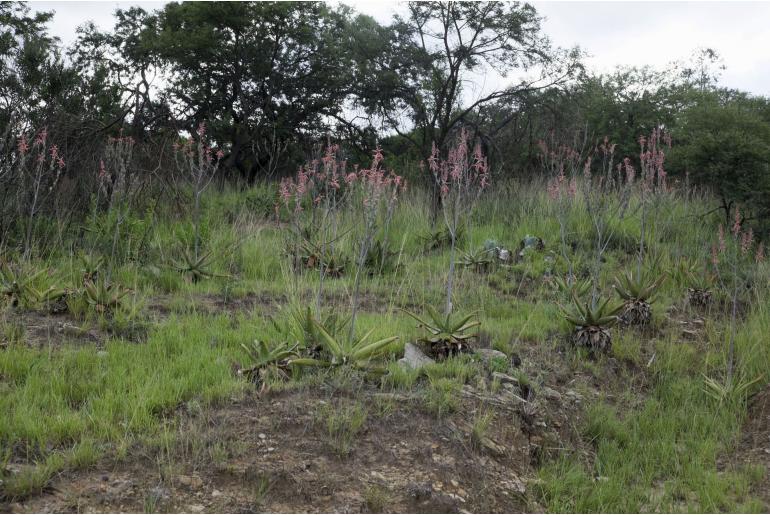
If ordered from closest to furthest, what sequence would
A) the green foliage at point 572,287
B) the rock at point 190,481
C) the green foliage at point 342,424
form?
the rock at point 190,481
the green foliage at point 342,424
the green foliage at point 572,287

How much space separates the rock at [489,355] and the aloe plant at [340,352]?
0.82 meters

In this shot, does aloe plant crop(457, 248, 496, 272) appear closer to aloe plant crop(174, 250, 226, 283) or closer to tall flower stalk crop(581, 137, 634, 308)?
tall flower stalk crop(581, 137, 634, 308)

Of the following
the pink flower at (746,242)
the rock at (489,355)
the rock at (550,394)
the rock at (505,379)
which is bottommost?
the rock at (550,394)

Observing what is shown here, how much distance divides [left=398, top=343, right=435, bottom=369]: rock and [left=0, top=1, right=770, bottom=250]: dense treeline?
4.08 metres

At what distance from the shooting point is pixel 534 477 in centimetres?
404

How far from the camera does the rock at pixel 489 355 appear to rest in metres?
5.15

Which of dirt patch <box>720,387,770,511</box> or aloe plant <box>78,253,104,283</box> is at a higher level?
aloe plant <box>78,253,104,283</box>

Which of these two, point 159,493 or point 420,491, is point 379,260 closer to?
point 420,491

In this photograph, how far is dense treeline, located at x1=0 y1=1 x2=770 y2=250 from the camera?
31.2 feet

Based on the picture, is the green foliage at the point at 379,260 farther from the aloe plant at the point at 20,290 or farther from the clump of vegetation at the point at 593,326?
the aloe plant at the point at 20,290

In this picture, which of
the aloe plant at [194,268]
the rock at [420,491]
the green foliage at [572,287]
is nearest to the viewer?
the rock at [420,491]

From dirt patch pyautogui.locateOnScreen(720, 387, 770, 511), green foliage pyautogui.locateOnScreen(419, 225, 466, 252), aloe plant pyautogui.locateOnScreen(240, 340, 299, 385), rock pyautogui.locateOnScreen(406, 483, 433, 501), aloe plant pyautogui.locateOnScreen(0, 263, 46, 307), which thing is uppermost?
green foliage pyautogui.locateOnScreen(419, 225, 466, 252)

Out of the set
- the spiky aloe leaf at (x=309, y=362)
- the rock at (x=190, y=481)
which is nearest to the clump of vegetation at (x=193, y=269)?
the spiky aloe leaf at (x=309, y=362)

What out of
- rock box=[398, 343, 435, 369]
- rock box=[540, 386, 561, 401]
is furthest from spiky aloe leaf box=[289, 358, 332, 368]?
rock box=[540, 386, 561, 401]
